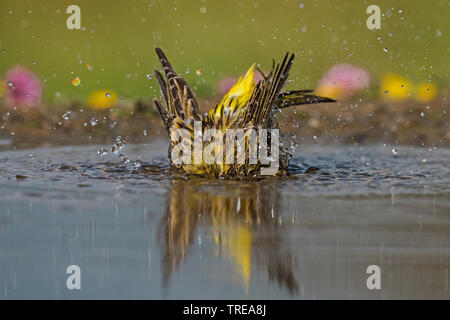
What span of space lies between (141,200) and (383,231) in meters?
1.49

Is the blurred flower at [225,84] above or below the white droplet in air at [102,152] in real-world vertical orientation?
above

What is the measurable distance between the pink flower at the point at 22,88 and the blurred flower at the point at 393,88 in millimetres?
4325

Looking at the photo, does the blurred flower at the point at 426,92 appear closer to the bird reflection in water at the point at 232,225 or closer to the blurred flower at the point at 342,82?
the blurred flower at the point at 342,82

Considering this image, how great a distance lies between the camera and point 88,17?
13711 mm

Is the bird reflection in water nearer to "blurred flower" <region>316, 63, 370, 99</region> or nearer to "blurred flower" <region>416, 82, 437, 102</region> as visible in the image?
"blurred flower" <region>316, 63, 370, 99</region>

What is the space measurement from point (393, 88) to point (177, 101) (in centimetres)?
568

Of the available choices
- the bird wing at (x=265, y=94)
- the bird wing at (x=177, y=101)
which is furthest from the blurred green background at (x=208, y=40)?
the bird wing at (x=265, y=94)

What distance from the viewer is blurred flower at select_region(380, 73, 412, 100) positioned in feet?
36.2

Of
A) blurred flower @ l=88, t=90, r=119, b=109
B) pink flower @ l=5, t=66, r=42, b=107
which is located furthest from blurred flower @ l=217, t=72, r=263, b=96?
pink flower @ l=5, t=66, r=42, b=107

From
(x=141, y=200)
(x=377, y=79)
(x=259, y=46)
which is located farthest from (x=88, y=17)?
(x=141, y=200)

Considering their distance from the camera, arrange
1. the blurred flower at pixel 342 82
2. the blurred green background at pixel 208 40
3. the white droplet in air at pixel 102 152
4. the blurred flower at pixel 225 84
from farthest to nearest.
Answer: the blurred green background at pixel 208 40
the blurred flower at pixel 342 82
the blurred flower at pixel 225 84
the white droplet in air at pixel 102 152

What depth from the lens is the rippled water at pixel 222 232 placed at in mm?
3162

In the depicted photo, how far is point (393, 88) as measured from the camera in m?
11.3

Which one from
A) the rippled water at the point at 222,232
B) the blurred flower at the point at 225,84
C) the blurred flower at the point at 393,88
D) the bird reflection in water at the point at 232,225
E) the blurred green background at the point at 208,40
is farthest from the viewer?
the blurred green background at the point at 208,40
